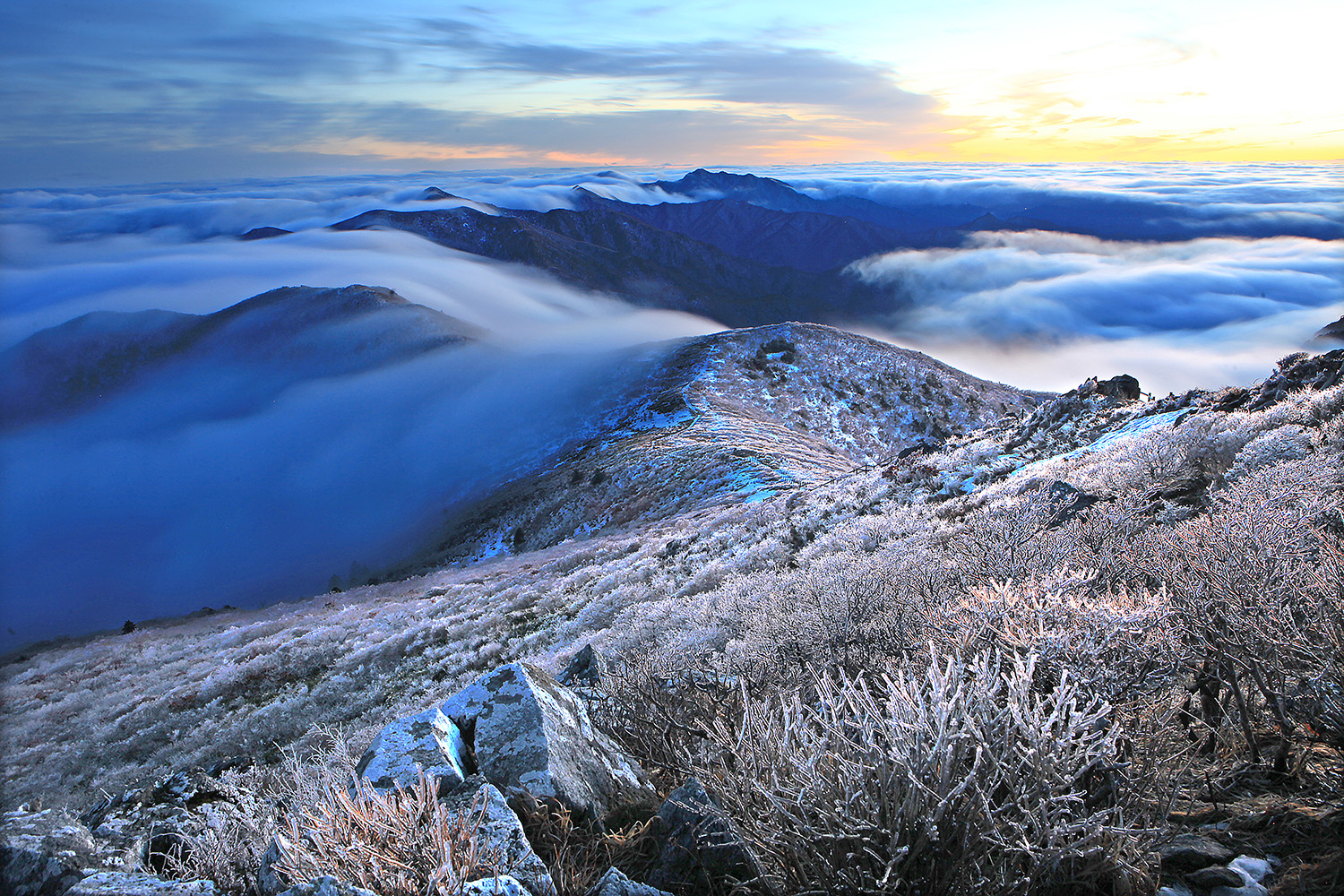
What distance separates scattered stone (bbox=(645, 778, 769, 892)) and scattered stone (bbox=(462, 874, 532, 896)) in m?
0.64

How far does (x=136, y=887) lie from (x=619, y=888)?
174cm

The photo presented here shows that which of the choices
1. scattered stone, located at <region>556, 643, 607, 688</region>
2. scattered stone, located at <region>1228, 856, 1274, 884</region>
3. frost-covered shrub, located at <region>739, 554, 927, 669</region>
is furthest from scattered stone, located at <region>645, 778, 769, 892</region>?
scattered stone, located at <region>556, 643, 607, 688</region>

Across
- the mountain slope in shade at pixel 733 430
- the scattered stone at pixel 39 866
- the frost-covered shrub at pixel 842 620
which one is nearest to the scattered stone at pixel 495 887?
the scattered stone at pixel 39 866

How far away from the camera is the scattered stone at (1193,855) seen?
2229mm

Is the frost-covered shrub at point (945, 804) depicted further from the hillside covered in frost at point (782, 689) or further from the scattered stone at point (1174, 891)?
the scattered stone at point (1174, 891)

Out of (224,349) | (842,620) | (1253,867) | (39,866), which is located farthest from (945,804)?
(224,349)

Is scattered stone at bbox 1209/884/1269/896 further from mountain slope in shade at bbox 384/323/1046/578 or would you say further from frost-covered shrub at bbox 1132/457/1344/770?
mountain slope in shade at bbox 384/323/1046/578

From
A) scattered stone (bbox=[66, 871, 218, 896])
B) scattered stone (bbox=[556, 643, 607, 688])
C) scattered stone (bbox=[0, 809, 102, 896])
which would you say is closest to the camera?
scattered stone (bbox=[66, 871, 218, 896])

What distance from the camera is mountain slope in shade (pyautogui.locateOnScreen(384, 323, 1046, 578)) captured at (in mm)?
27328

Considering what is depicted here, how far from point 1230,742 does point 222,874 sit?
15.2ft

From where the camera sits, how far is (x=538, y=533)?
3095 centimetres

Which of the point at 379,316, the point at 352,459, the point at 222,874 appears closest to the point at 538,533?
the point at 222,874

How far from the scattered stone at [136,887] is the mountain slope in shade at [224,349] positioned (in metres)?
93.0

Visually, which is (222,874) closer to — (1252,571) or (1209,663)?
(1209,663)
